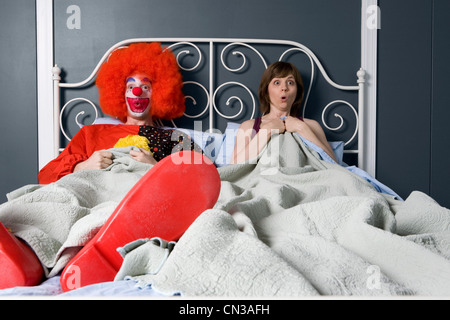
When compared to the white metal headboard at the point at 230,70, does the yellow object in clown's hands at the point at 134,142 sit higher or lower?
lower

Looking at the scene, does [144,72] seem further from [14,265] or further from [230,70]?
[14,265]

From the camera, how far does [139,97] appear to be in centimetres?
198

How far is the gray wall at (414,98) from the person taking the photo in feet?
7.63

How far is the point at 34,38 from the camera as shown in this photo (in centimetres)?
222

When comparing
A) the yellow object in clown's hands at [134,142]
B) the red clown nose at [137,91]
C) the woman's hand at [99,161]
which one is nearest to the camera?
the woman's hand at [99,161]

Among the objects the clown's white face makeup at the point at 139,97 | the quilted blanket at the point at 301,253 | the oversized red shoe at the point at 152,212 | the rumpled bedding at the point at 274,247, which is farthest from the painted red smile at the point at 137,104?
the oversized red shoe at the point at 152,212

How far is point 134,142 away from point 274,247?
124 cm

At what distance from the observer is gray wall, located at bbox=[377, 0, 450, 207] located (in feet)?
7.63

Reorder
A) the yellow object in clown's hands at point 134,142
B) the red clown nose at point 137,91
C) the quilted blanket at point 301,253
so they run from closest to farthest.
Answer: the quilted blanket at point 301,253 → the yellow object in clown's hands at point 134,142 → the red clown nose at point 137,91

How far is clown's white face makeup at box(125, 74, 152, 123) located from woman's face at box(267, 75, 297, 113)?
2.16 feet

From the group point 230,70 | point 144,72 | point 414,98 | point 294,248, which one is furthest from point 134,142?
point 414,98

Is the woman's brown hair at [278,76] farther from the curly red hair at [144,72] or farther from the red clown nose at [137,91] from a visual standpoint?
the red clown nose at [137,91]

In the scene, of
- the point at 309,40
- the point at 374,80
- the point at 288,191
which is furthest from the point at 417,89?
the point at 288,191

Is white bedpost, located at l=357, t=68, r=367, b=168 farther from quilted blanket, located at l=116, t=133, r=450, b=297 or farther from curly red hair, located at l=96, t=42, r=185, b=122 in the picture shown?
quilted blanket, located at l=116, t=133, r=450, b=297
